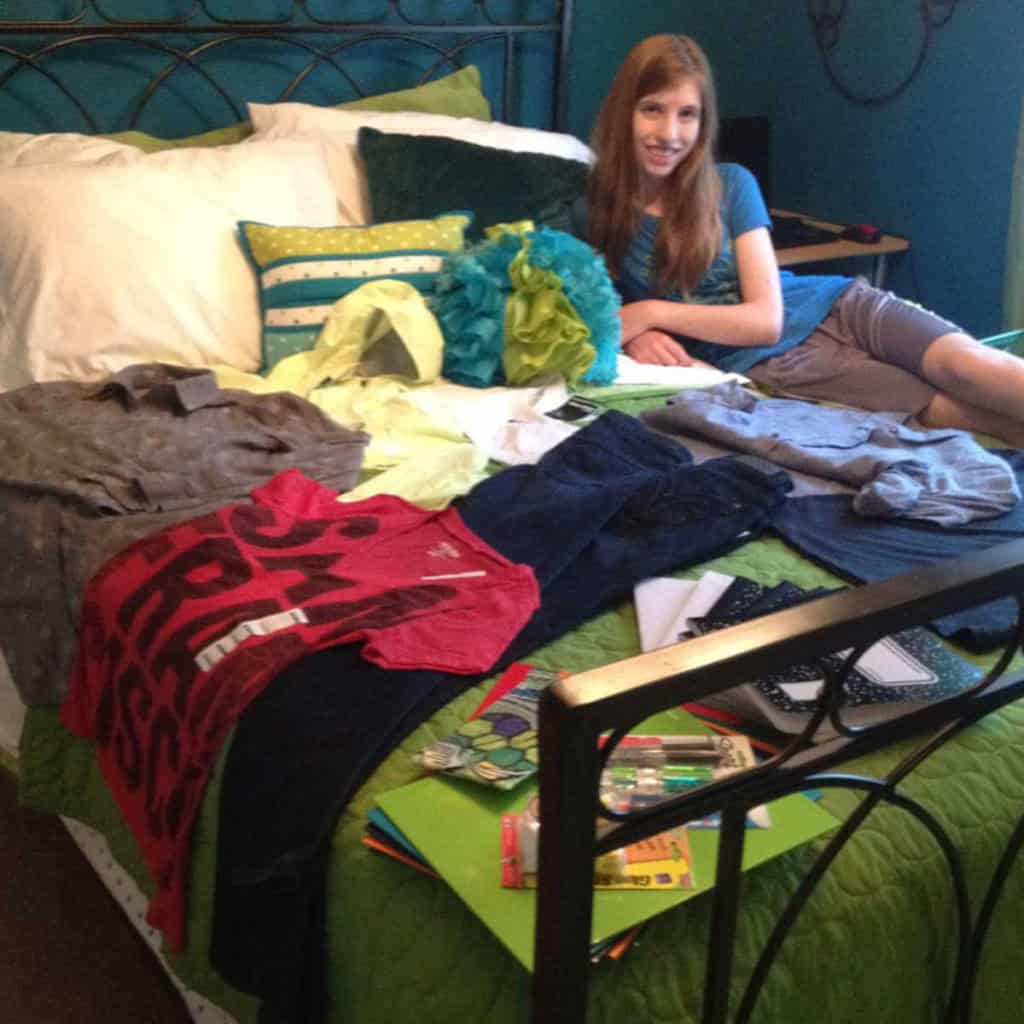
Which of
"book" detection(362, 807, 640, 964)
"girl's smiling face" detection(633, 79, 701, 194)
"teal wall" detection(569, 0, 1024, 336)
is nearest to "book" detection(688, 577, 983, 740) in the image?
"book" detection(362, 807, 640, 964)

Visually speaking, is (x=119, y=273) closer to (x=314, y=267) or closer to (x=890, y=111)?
(x=314, y=267)

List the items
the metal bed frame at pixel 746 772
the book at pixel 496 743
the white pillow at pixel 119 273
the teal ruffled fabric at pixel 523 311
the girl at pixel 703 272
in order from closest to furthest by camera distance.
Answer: the metal bed frame at pixel 746 772 → the book at pixel 496 743 → the white pillow at pixel 119 273 → the teal ruffled fabric at pixel 523 311 → the girl at pixel 703 272

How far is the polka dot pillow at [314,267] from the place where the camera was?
1981mm

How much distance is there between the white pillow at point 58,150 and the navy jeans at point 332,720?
114 cm

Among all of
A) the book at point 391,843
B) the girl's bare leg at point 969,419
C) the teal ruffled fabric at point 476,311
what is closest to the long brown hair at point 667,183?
the teal ruffled fabric at point 476,311

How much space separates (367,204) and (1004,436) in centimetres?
130

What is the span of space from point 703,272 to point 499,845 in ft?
5.28

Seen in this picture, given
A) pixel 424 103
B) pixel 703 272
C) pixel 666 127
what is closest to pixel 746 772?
pixel 703 272

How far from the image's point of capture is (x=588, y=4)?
9.80 ft

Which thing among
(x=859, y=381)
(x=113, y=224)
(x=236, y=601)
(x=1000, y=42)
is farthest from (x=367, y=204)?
(x=1000, y=42)

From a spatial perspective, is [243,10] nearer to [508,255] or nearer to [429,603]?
[508,255]

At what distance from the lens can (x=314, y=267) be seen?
199cm

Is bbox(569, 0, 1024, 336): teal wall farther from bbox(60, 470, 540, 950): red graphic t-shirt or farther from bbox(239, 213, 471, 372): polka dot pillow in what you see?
bbox(60, 470, 540, 950): red graphic t-shirt

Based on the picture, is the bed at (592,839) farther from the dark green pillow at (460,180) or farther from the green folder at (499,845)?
the dark green pillow at (460,180)
